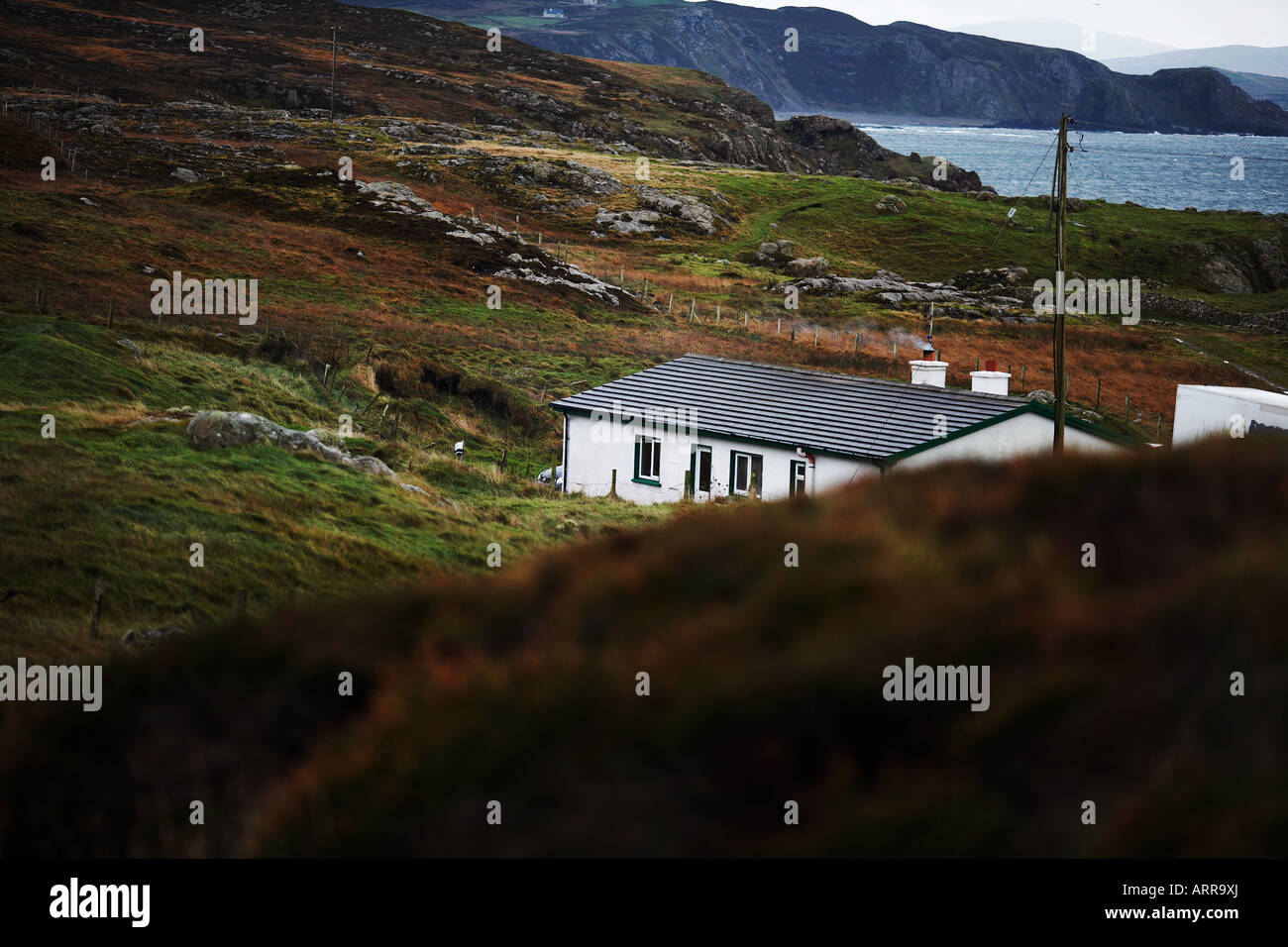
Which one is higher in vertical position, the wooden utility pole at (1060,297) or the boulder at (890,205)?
the boulder at (890,205)

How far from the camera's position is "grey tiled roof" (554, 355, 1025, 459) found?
30094 mm

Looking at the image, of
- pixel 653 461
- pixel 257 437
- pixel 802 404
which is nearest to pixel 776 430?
pixel 802 404

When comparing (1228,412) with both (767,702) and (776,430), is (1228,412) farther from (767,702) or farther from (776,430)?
(767,702)

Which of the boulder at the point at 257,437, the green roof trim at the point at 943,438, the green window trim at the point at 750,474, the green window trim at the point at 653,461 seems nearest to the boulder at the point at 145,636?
the boulder at the point at 257,437

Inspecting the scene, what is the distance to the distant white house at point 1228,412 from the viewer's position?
2836 centimetres

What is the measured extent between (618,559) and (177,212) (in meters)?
A: 66.3

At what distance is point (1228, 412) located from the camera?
98.2 feet

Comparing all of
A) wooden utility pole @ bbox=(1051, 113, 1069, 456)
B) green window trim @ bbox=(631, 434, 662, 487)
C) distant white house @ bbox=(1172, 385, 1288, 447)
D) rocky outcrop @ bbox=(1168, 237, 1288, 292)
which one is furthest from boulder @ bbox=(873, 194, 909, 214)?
green window trim @ bbox=(631, 434, 662, 487)

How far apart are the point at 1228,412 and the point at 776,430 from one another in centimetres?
1191

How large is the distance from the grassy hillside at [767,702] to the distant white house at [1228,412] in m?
20.0

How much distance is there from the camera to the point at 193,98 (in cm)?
12200

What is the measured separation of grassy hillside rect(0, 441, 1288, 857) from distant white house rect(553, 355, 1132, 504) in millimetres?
17883

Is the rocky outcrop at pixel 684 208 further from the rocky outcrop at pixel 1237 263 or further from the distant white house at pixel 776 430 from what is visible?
the distant white house at pixel 776 430
